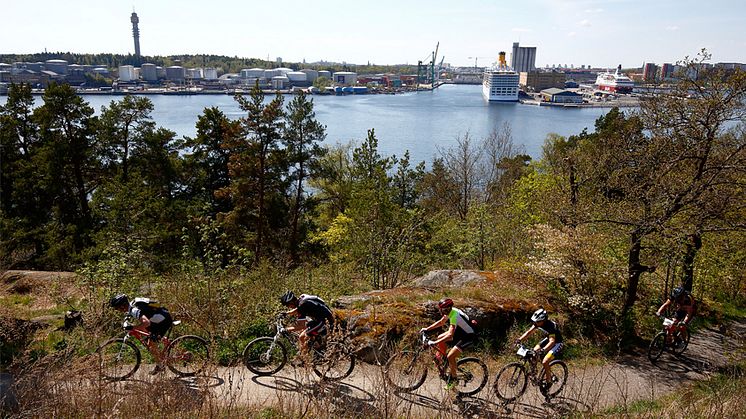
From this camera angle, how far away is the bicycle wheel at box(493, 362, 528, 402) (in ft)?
24.4

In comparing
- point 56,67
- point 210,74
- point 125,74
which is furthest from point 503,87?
point 56,67

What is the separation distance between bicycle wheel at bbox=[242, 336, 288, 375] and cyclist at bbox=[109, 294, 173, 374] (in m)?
1.31

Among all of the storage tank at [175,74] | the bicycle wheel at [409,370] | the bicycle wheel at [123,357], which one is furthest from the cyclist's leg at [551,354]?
the storage tank at [175,74]

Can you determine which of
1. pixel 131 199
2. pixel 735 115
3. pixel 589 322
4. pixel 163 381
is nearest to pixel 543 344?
pixel 589 322

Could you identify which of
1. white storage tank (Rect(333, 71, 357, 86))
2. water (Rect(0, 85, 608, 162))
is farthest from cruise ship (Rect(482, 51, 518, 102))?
white storage tank (Rect(333, 71, 357, 86))

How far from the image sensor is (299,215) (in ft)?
86.7

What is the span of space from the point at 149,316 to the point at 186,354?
0.87 metres

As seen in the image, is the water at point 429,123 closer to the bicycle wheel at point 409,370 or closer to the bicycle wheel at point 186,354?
the bicycle wheel at point 409,370

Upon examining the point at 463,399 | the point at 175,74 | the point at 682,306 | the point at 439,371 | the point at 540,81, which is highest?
the point at 540,81

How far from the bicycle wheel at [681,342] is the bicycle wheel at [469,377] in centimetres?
438

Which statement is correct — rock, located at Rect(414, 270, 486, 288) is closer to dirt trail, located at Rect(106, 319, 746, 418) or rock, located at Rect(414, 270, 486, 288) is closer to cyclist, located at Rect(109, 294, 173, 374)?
dirt trail, located at Rect(106, 319, 746, 418)

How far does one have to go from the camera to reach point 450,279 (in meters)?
13.0

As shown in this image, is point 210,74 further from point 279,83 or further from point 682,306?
point 682,306

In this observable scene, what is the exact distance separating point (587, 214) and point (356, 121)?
7346cm
